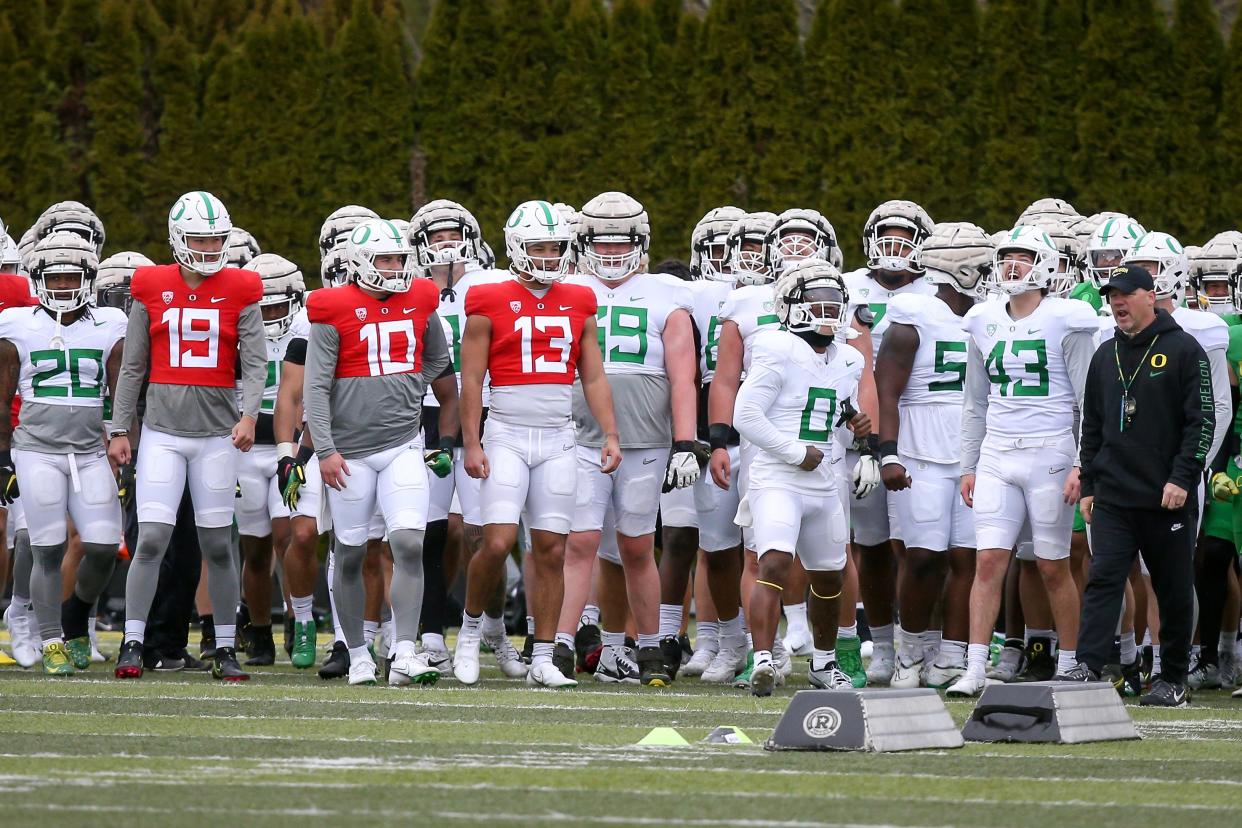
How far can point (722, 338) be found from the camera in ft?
31.9

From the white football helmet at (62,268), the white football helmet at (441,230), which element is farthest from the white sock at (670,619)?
the white football helmet at (62,268)

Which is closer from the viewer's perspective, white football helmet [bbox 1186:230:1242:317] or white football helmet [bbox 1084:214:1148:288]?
white football helmet [bbox 1084:214:1148:288]

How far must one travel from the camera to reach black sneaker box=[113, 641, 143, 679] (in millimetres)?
9234

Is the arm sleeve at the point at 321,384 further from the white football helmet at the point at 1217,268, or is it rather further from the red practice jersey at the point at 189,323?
the white football helmet at the point at 1217,268

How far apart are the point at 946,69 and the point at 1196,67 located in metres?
1.79

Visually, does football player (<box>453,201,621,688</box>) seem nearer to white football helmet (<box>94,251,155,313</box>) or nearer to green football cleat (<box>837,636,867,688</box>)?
green football cleat (<box>837,636,867,688</box>)

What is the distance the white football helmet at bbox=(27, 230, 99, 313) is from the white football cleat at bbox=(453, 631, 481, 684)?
245 cm

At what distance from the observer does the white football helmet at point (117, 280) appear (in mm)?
11102

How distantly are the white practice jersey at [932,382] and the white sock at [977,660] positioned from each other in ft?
3.50

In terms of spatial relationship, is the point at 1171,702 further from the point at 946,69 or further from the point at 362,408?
the point at 946,69

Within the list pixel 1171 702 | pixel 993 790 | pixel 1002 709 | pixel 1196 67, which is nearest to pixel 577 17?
pixel 1196 67

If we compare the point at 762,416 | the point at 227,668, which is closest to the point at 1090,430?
the point at 762,416

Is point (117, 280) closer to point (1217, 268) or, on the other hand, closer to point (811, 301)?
point (811, 301)

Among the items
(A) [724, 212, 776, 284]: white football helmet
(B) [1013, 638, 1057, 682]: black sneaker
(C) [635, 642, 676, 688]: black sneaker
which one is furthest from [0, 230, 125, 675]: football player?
(B) [1013, 638, 1057, 682]: black sneaker
